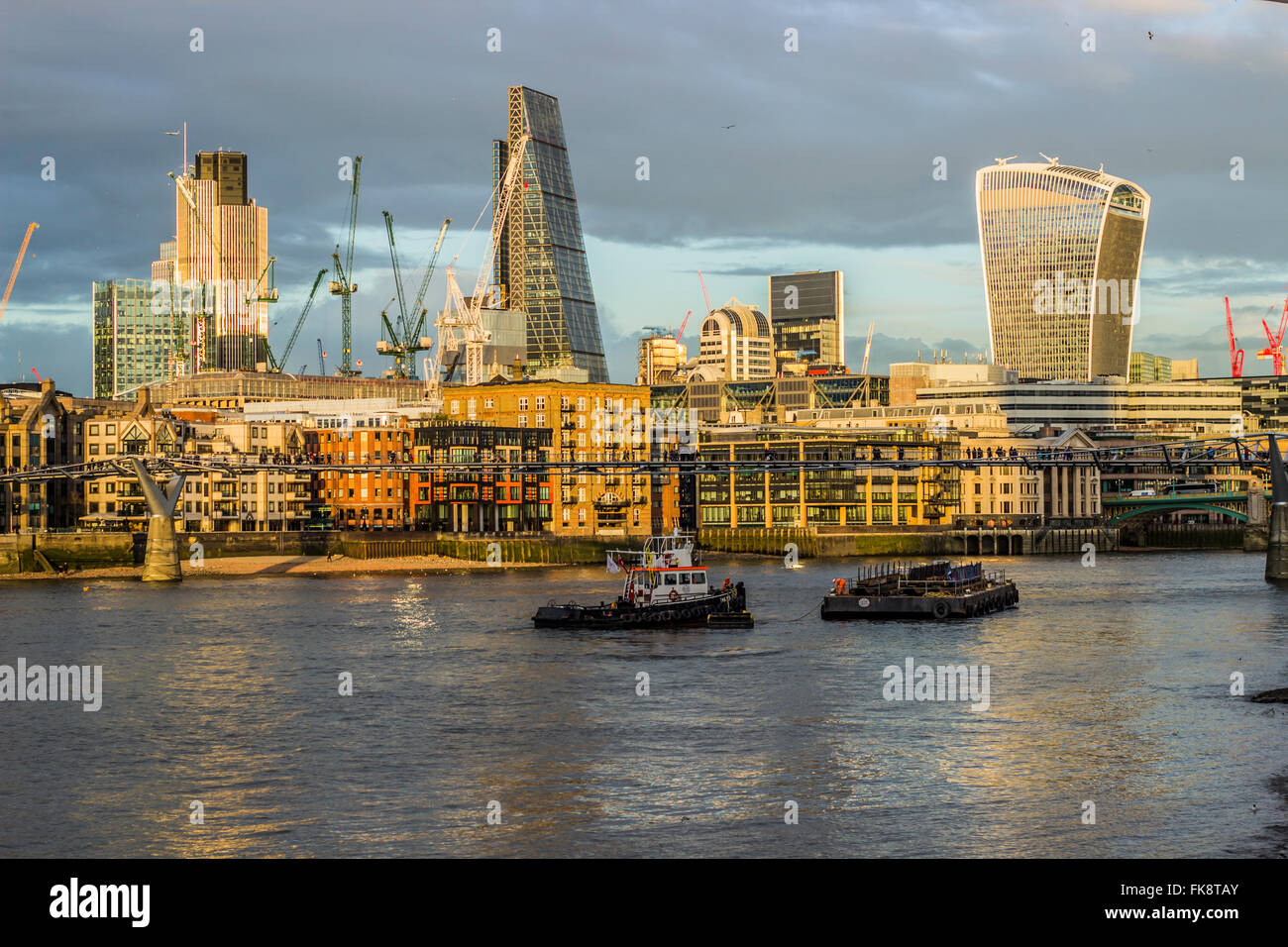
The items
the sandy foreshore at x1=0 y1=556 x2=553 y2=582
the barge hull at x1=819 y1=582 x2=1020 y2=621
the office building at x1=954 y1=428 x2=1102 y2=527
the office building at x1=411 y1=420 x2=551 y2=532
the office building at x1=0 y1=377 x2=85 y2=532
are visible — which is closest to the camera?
the barge hull at x1=819 y1=582 x2=1020 y2=621

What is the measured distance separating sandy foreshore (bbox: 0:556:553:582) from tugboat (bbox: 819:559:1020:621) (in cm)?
4346

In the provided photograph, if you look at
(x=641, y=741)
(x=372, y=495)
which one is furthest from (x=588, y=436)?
(x=641, y=741)

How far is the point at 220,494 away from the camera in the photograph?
5610 inches

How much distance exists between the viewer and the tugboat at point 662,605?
2960 inches

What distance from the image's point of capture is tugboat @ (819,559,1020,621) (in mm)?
81500

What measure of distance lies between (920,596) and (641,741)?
142ft

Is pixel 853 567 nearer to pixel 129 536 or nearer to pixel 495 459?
pixel 495 459

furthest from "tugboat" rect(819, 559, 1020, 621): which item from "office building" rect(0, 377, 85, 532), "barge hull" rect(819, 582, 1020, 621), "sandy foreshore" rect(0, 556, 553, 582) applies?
"office building" rect(0, 377, 85, 532)

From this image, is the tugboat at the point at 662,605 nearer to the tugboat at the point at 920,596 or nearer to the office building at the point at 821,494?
the tugboat at the point at 920,596

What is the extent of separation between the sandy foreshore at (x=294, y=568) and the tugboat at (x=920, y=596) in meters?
43.5

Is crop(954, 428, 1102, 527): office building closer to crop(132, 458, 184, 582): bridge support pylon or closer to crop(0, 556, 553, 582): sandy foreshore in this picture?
crop(0, 556, 553, 582): sandy foreshore
